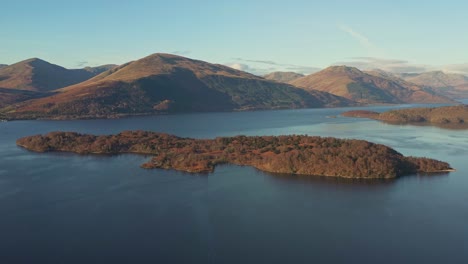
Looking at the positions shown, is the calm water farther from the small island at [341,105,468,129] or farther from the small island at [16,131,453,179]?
the small island at [341,105,468,129]

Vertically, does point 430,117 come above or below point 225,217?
above

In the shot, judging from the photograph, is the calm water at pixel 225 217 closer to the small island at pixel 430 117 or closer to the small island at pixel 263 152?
the small island at pixel 263 152

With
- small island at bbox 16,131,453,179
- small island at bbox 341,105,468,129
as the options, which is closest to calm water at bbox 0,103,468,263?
small island at bbox 16,131,453,179

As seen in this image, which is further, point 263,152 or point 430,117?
point 430,117

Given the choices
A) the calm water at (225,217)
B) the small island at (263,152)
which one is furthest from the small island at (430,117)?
the calm water at (225,217)

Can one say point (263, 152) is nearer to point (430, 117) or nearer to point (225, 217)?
point (225, 217)

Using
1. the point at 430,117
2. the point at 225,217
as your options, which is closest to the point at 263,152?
the point at 225,217

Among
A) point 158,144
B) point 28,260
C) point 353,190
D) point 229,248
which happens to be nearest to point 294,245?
point 229,248

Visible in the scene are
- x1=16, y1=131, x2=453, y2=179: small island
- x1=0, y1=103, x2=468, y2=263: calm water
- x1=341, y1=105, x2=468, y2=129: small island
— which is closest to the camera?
x1=0, y1=103, x2=468, y2=263: calm water
